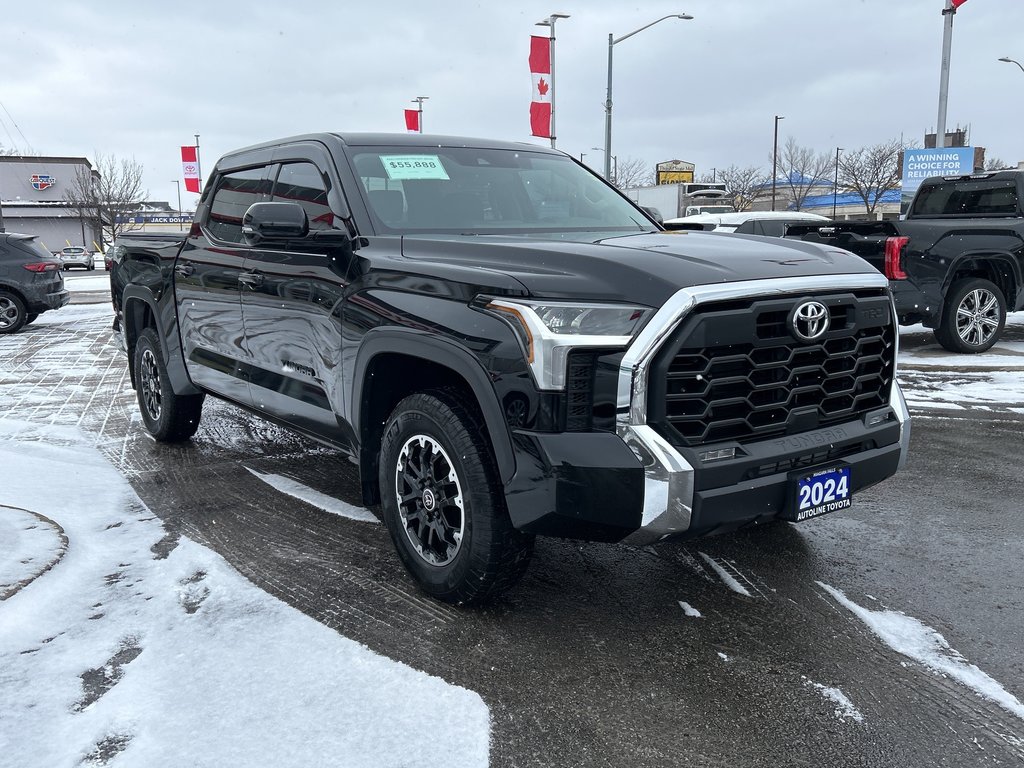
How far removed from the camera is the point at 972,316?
31.9ft

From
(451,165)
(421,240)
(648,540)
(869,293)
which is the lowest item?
(648,540)

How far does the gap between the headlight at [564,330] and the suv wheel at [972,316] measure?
821cm

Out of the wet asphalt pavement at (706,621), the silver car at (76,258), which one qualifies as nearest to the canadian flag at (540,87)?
the wet asphalt pavement at (706,621)

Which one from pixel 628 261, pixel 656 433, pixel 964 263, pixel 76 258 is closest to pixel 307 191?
pixel 628 261

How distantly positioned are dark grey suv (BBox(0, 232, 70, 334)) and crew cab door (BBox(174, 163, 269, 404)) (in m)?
10.3

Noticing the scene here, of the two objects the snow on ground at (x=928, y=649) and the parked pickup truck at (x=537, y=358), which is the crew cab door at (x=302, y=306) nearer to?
the parked pickup truck at (x=537, y=358)

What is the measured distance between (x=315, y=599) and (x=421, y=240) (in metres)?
1.53

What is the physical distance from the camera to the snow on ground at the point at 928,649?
108 inches

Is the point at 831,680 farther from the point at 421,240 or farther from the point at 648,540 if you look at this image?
the point at 421,240

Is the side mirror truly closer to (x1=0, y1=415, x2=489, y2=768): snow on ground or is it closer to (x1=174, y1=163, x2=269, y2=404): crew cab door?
(x1=174, y1=163, x2=269, y2=404): crew cab door

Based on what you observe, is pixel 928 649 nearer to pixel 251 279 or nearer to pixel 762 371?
pixel 762 371

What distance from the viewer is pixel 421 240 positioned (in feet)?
11.6

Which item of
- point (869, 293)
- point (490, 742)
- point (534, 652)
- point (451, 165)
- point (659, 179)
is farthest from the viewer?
point (659, 179)

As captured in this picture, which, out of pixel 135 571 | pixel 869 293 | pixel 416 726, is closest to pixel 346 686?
pixel 416 726
